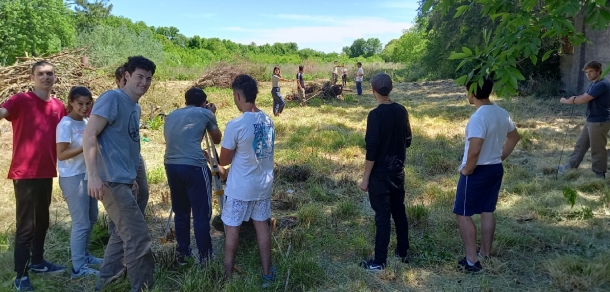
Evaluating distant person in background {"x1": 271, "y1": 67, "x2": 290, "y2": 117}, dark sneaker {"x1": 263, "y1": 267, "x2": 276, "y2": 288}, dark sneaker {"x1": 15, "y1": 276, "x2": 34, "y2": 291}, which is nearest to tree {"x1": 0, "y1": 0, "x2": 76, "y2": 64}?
distant person in background {"x1": 271, "y1": 67, "x2": 290, "y2": 117}

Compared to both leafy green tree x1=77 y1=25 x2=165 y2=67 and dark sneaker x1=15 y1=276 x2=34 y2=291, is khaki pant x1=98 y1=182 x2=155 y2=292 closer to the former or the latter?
dark sneaker x1=15 y1=276 x2=34 y2=291

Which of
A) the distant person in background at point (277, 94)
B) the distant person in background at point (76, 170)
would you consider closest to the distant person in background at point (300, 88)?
the distant person in background at point (277, 94)

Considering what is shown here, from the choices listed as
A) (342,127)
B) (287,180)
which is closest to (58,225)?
(287,180)

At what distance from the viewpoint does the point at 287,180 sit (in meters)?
6.78

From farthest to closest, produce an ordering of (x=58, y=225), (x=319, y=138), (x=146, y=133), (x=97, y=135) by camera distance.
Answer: (x=146, y=133) → (x=319, y=138) → (x=58, y=225) → (x=97, y=135)

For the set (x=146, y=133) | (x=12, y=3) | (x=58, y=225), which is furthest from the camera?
(x=12, y=3)

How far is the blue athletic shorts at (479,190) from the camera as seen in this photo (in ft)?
11.8

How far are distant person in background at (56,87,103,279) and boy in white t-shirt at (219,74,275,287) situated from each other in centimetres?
121

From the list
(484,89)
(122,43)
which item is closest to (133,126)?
(484,89)

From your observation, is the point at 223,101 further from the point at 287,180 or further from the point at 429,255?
the point at 429,255

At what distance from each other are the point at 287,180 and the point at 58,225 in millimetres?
3143

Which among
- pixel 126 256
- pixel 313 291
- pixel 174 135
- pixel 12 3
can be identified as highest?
pixel 12 3

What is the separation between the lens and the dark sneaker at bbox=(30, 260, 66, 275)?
12.2ft

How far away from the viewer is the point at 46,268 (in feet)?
12.3
